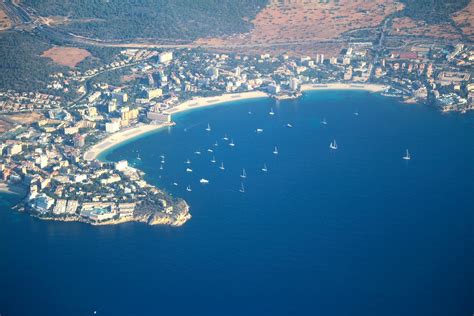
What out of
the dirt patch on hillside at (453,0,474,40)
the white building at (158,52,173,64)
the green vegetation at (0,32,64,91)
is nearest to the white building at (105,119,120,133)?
the green vegetation at (0,32,64,91)

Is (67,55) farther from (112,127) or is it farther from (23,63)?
(112,127)

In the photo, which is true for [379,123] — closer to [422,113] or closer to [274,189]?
[422,113]

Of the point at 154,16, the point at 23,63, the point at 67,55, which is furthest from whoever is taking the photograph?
the point at 154,16

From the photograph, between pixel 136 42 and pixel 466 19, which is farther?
pixel 136 42

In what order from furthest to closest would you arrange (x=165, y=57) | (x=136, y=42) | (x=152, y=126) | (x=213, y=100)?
(x=136, y=42) → (x=165, y=57) → (x=213, y=100) → (x=152, y=126)

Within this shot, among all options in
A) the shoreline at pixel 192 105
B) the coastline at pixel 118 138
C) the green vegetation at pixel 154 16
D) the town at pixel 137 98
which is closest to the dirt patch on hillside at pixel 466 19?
the town at pixel 137 98

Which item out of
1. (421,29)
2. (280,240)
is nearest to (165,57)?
(421,29)
